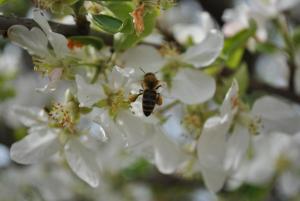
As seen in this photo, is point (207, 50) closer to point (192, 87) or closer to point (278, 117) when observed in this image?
point (192, 87)

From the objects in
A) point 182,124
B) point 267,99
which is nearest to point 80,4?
point 182,124

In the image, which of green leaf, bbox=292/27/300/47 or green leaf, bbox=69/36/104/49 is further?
green leaf, bbox=292/27/300/47

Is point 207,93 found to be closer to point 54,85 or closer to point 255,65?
point 54,85

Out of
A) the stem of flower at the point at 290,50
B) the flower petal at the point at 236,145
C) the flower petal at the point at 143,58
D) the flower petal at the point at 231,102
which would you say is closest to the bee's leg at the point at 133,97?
the flower petal at the point at 143,58

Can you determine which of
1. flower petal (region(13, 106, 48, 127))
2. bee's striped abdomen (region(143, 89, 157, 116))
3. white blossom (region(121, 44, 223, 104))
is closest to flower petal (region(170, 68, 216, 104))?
white blossom (region(121, 44, 223, 104))

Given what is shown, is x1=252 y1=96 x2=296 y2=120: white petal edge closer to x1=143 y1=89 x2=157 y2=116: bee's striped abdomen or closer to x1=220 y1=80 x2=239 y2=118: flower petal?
x1=220 y1=80 x2=239 y2=118: flower petal
